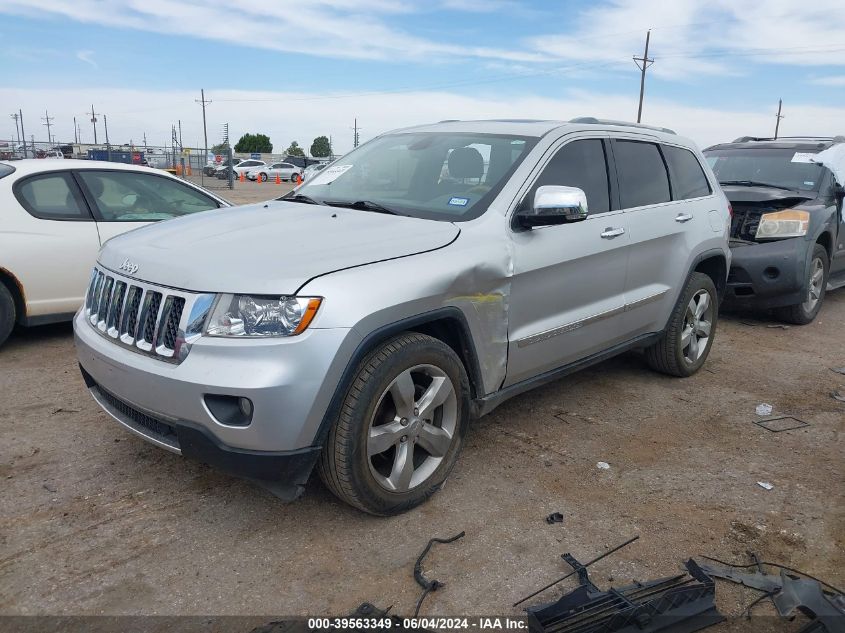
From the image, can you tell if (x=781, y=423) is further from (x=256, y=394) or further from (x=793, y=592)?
(x=256, y=394)

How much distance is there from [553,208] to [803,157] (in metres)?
5.63

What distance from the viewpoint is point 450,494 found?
11.5ft

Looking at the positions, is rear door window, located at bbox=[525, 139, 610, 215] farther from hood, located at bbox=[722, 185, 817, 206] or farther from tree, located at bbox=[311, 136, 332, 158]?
tree, located at bbox=[311, 136, 332, 158]

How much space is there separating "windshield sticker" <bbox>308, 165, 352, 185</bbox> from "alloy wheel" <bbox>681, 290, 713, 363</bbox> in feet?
8.54

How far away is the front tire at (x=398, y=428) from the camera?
2928mm

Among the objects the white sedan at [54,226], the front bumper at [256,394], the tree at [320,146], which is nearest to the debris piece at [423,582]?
the front bumper at [256,394]

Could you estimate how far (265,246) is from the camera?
3.12 m

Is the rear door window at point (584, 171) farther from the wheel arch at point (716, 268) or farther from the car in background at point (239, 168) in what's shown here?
the car in background at point (239, 168)

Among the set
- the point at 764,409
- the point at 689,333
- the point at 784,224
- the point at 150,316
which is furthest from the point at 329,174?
the point at 784,224

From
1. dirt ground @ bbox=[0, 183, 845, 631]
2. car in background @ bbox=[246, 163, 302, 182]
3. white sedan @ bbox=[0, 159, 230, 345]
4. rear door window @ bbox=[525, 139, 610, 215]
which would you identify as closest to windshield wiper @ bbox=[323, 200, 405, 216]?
rear door window @ bbox=[525, 139, 610, 215]

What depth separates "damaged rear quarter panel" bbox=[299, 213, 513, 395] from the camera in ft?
9.26

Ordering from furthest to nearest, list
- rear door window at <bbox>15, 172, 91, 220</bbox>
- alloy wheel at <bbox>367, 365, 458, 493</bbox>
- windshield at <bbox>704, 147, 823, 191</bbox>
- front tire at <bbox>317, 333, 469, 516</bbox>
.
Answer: windshield at <bbox>704, 147, 823, 191</bbox>
rear door window at <bbox>15, 172, 91, 220</bbox>
alloy wheel at <bbox>367, 365, 458, 493</bbox>
front tire at <bbox>317, 333, 469, 516</bbox>

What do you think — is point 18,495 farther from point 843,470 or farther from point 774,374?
point 774,374

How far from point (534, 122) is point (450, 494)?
2.28m
